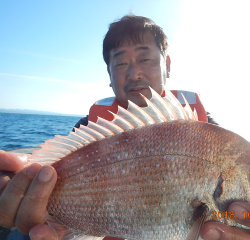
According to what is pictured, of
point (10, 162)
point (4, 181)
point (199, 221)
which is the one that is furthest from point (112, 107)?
point (199, 221)

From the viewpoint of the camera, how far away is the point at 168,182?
1506mm

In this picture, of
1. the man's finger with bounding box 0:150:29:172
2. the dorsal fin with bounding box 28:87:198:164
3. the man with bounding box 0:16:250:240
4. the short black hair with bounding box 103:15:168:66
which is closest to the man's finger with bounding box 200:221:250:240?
the man with bounding box 0:16:250:240

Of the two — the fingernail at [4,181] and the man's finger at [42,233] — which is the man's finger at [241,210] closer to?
the man's finger at [42,233]

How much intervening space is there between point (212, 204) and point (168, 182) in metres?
0.37

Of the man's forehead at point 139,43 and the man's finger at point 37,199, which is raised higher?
the man's forehead at point 139,43

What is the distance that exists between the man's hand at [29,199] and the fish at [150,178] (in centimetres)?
9

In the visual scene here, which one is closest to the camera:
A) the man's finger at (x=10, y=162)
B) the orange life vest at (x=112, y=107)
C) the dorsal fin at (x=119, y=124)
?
the dorsal fin at (x=119, y=124)

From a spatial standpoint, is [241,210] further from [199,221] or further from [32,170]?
[32,170]

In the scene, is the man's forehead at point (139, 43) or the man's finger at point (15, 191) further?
the man's forehead at point (139, 43)

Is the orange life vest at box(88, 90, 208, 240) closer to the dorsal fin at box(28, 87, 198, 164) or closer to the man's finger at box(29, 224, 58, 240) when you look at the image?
the dorsal fin at box(28, 87, 198, 164)

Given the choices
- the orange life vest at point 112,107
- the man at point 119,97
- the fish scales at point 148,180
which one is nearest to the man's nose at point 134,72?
the man at point 119,97

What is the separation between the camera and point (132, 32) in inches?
128

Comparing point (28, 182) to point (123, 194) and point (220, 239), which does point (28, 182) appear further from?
point (220, 239)

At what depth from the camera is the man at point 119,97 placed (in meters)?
1.60
